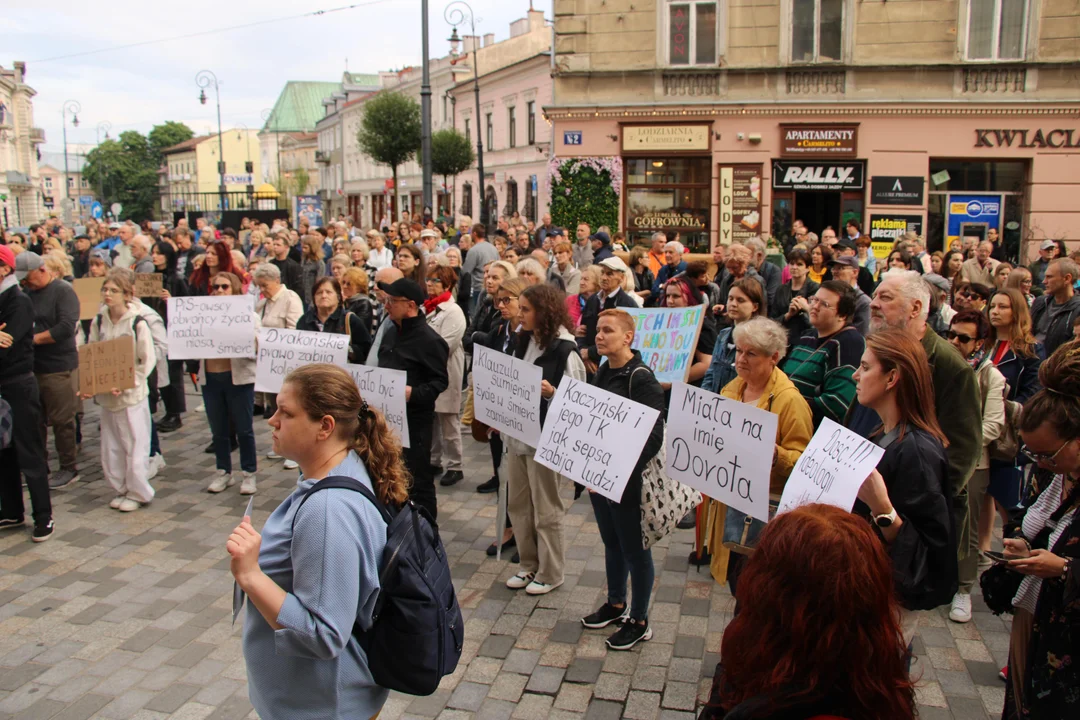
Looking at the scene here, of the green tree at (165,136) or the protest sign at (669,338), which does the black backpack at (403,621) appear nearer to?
the protest sign at (669,338)

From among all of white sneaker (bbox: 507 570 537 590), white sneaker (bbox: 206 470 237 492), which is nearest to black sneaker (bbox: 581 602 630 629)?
white sneaker (bbox: 507 570 537 590)

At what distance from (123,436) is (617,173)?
15.6m

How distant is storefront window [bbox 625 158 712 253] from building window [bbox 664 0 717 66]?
236cm

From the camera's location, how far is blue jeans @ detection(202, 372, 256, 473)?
295 inches

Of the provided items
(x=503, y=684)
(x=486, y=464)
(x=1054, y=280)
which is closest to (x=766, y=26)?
(x=1054, y=280)

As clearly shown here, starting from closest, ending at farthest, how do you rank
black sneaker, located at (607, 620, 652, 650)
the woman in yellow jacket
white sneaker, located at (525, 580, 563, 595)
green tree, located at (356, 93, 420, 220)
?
1. the woman in yellow jacket
2. black sneaker, located at (607, 620, 652, 650)
3. white sneaker, located at (525, 580, 563, 595)
4. green tree, located at (356, 93, 420, 220)

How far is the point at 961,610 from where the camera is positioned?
16.9ft

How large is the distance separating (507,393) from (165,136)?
123320 mm

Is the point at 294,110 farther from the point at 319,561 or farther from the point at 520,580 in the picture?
the point at 319,561

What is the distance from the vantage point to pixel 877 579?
188cm

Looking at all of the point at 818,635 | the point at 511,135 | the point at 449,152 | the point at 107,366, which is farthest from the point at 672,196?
the point at 511,135

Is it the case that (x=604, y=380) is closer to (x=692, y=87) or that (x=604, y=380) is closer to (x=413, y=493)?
(x=413, y=493)

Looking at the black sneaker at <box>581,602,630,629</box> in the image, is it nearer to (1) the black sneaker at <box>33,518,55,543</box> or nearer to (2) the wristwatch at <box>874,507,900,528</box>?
(2) the wristwatch at <box>874,507,900,528</box>

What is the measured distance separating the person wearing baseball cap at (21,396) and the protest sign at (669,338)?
4.75m
